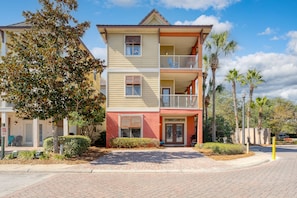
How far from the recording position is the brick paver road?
8008 millimetres

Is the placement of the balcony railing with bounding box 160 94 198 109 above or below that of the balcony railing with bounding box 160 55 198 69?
below

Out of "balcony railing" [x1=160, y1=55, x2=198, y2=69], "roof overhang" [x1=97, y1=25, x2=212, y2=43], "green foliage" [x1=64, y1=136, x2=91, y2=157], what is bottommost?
"green foliage" [x1=64, y1=136, x2=91, y2=157]

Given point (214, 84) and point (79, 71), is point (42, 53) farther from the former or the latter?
point (214, 84)

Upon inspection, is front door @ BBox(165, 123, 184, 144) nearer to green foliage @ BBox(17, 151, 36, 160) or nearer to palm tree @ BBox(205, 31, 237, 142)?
palm tree @ BBox(205, 31, 237, 142)

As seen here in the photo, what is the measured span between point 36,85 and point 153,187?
9088 mm

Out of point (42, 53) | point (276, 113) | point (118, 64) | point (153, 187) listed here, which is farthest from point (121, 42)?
point (276, 113)

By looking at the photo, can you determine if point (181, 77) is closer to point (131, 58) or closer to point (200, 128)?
point (131, 58)

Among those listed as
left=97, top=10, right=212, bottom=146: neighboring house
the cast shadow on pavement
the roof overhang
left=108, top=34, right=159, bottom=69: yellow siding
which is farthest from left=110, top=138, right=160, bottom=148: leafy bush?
the roof overhang

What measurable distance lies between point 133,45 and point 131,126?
7019 mm

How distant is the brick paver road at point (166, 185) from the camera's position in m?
8.01

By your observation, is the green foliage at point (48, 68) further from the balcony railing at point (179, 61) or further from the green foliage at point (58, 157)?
the balcony railing at point (179, 61)

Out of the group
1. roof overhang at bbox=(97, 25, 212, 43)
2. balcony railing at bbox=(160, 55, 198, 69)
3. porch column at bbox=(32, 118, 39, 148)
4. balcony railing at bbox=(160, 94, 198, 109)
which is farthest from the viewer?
balcony railing at bbox=(160, 55, 198, 69)

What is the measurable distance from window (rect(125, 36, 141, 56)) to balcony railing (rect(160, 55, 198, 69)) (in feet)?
7.19

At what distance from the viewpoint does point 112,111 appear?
23.5 meters
